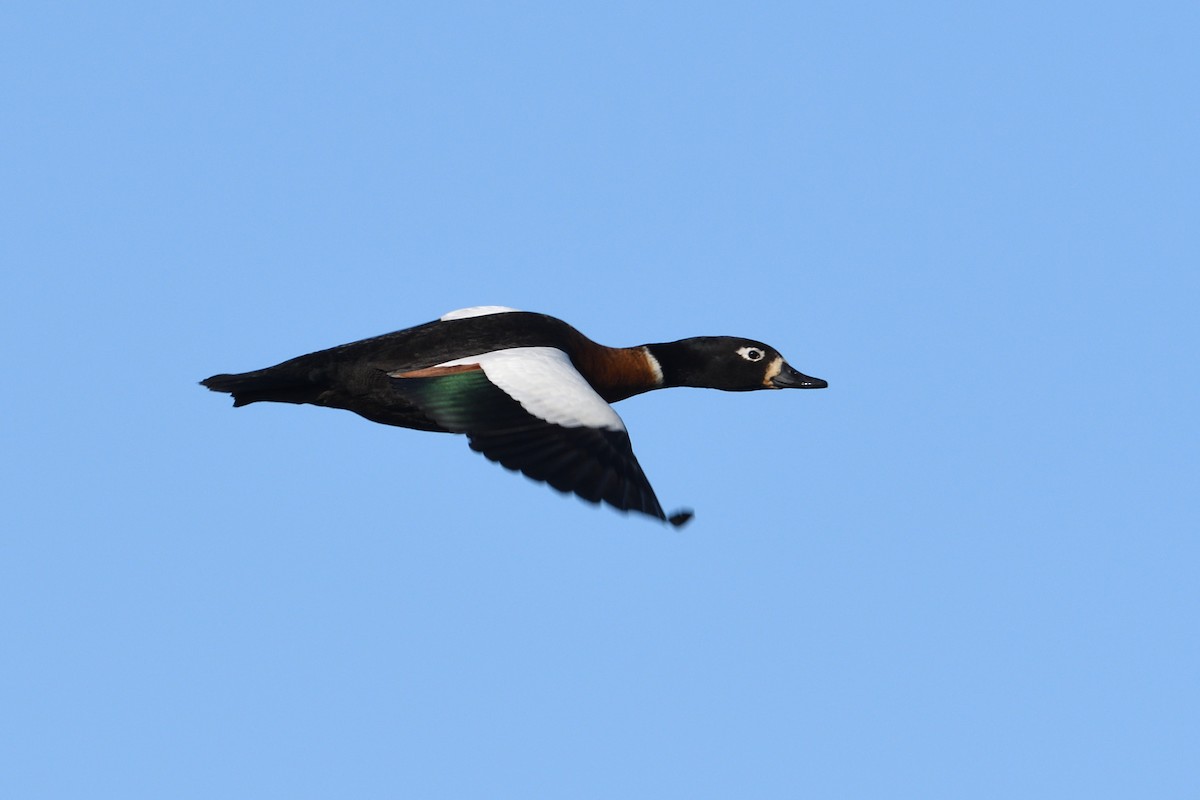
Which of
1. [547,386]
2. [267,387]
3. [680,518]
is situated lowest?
[680,518]

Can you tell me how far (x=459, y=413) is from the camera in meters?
8.80

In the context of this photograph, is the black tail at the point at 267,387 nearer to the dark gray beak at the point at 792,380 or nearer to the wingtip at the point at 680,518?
the wingtip at the point at 680,518

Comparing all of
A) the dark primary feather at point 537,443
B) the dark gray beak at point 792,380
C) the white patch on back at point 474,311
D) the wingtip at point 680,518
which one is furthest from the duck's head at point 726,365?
the wingtip at point 680,518

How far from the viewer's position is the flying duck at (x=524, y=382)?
27.3 feet

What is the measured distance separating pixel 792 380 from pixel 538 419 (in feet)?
11.1

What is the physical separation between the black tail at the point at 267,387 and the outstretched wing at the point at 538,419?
2.18 ft

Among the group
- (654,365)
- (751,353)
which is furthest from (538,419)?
(751,353)

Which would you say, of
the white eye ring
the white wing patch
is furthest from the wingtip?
the white eye ring

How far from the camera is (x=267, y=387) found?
31.9 feet

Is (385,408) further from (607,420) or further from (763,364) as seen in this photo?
(763,364)

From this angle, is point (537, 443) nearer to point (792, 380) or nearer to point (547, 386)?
point (547, 386)

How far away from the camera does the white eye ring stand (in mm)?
11398

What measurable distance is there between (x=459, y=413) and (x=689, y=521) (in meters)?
1.57

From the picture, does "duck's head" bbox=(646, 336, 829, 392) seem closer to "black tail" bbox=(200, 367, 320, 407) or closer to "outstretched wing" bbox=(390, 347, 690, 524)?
"outstretched wing" bbox=(390, 347, 690, 524)
